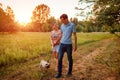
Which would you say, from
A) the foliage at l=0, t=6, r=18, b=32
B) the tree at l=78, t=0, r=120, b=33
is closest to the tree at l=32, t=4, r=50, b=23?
the foliage at l=0, t=6, r=18, b=32

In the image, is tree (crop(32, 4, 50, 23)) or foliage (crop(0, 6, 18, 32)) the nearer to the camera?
foliage (crop(0, 6, 18, 32))

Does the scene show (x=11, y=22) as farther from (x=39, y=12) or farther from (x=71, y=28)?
(x=71, y=28)

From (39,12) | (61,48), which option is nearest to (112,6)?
(61,48)

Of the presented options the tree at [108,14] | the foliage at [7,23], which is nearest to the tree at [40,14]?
the foliage at [7,23]

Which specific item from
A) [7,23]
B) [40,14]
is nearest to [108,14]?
[7,23]

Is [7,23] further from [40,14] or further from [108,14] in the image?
[108,14]

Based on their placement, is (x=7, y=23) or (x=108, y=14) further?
(x=7, y=23)

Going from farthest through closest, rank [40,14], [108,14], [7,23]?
1. [40,14]
2. [7,23]
3. [108,14]

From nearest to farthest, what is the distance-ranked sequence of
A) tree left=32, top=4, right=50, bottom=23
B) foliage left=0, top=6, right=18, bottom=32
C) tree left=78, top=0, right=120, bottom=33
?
tree left=78, top=0, right=120, bottom=33, foliage left=0, top=6, right=18, bottom=32, tree left=32, top=4, right=50, bottom=23

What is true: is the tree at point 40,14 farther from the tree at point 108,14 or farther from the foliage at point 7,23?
the tree at point 108,14

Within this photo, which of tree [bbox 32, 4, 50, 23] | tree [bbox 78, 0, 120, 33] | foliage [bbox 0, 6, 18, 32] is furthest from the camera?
tree [bbox 32, 4, 50, 23]

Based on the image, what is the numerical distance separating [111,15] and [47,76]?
3.53 m

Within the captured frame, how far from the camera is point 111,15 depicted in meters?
9.27

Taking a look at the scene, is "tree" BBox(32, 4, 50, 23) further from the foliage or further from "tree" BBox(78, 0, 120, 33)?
"tree" BBox(78, 0, 120, 33)
